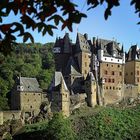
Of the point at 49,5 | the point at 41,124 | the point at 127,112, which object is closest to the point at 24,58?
the point at 127,112

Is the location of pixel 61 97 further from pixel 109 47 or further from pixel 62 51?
pixel 109 47

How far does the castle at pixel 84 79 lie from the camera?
59.9m

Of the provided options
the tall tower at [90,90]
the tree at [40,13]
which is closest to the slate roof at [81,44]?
the tall tower at [90,90]

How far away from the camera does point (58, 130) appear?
51.2 metres

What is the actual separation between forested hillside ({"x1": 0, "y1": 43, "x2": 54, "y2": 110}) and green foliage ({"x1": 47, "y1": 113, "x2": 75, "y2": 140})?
27.4ft

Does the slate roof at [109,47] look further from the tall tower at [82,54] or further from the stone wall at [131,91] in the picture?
the stone wall at [131,91]

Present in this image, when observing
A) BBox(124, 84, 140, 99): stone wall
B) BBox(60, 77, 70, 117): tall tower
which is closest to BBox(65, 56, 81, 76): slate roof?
BBox(60, 77, 70, 117): tall tower

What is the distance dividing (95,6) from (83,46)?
205 ft

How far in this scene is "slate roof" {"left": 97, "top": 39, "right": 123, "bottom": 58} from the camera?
71.3 metres

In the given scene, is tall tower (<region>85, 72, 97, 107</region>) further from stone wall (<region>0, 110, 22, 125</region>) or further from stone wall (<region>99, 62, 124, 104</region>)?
stone wall (<region>0, 110, 22, 125</region>)

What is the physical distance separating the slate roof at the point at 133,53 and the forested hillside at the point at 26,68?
1683cm

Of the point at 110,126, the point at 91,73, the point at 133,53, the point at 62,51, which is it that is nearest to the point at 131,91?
the point at 133,53

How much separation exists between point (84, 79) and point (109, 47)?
9.23 metres

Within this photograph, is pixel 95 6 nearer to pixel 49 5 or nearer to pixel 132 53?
pixel 49 5
